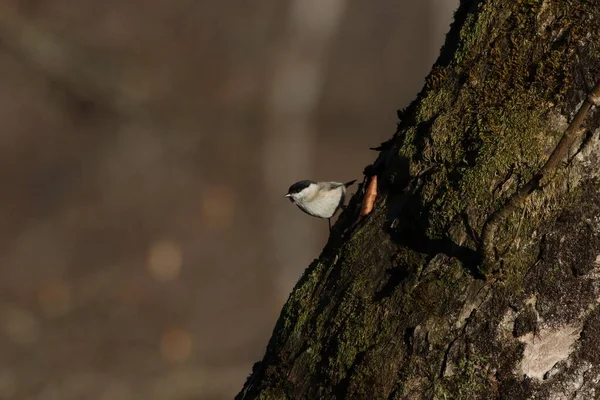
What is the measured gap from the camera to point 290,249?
9.16 metres

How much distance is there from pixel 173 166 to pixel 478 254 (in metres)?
6.92

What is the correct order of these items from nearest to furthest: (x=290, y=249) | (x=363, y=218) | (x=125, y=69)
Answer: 1. (x=363, y=218)
2. (x=125, y=69)
3. (x=290, y=249)

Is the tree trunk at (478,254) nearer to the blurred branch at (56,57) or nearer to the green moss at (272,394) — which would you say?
the green moss at (272,394)

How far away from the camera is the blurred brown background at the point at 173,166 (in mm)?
7988

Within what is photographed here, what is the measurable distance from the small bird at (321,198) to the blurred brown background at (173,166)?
3.81 metres

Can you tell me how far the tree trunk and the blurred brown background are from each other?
607cm

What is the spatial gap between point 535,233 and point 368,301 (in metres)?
0.47

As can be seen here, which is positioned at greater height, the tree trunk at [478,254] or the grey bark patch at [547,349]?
the tree trunk at [478,254]

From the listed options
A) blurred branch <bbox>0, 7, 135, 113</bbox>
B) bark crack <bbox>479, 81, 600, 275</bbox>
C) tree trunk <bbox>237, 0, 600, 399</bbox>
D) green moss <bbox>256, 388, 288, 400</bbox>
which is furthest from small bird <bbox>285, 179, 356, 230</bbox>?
blurred branch <bbox>0, 7, 135, 113</bbox>

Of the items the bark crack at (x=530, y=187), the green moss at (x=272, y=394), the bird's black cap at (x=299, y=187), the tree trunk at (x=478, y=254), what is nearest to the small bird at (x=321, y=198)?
the bird's black cap at (x=299, y=187)

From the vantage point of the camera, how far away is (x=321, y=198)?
15.1 ft

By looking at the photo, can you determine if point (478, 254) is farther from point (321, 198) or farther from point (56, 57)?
point (56, 57)

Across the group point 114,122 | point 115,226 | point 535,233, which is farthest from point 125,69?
point 535,233

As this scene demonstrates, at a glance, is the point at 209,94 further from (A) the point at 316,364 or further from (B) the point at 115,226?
(A) the point at 316,364
